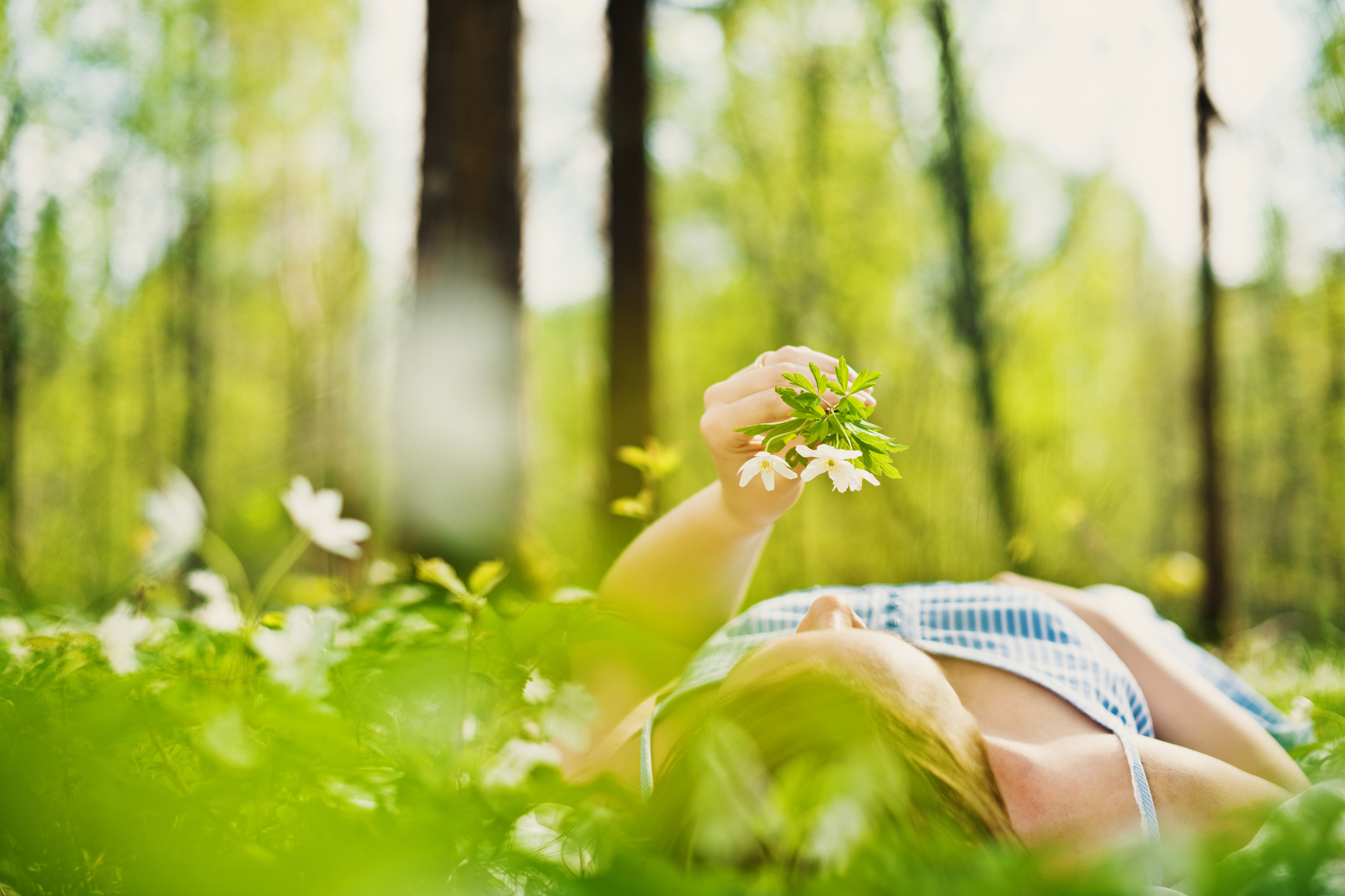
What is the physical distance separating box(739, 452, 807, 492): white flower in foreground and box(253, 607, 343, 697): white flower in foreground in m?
0.52

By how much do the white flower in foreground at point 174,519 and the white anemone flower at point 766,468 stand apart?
26.2 inches

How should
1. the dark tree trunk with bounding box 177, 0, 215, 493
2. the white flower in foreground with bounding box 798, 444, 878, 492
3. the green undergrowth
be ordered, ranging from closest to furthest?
the green undergrowth < the white flower in foreground with bounding box 798, 444, 878, 492 < the dark tree trunk with bounding box 177, 0, 215, 493

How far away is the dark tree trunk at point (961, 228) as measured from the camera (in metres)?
6.37

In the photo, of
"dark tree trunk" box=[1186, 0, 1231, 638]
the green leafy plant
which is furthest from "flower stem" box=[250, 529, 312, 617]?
"dark tree trunk" box=[1186, 0, 1231, 638]

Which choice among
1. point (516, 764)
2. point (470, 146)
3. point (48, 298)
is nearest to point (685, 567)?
point (516, 764)

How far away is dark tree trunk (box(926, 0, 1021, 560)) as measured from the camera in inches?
251

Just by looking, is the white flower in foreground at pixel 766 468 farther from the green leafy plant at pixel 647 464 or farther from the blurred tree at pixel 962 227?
the blurred tree at pixel 962 227

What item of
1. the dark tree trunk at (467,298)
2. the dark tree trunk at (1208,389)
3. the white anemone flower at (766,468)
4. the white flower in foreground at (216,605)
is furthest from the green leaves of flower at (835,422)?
the dark tree trunk at (1208,389)

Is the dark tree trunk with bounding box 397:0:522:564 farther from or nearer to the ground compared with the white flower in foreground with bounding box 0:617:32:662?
farther from the ground

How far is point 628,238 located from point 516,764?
413 cm

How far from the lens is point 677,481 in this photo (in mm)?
7336

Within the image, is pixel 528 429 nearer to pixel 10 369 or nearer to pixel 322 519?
pixel 322 519

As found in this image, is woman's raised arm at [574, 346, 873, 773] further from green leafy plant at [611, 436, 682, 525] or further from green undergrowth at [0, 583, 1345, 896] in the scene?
green undergrowth at [0, 583, 1345, 896]

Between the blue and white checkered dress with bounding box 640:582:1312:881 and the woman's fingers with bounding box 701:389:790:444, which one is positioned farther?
the blue and white checkered dress with bounding box 640:582:1312:881
